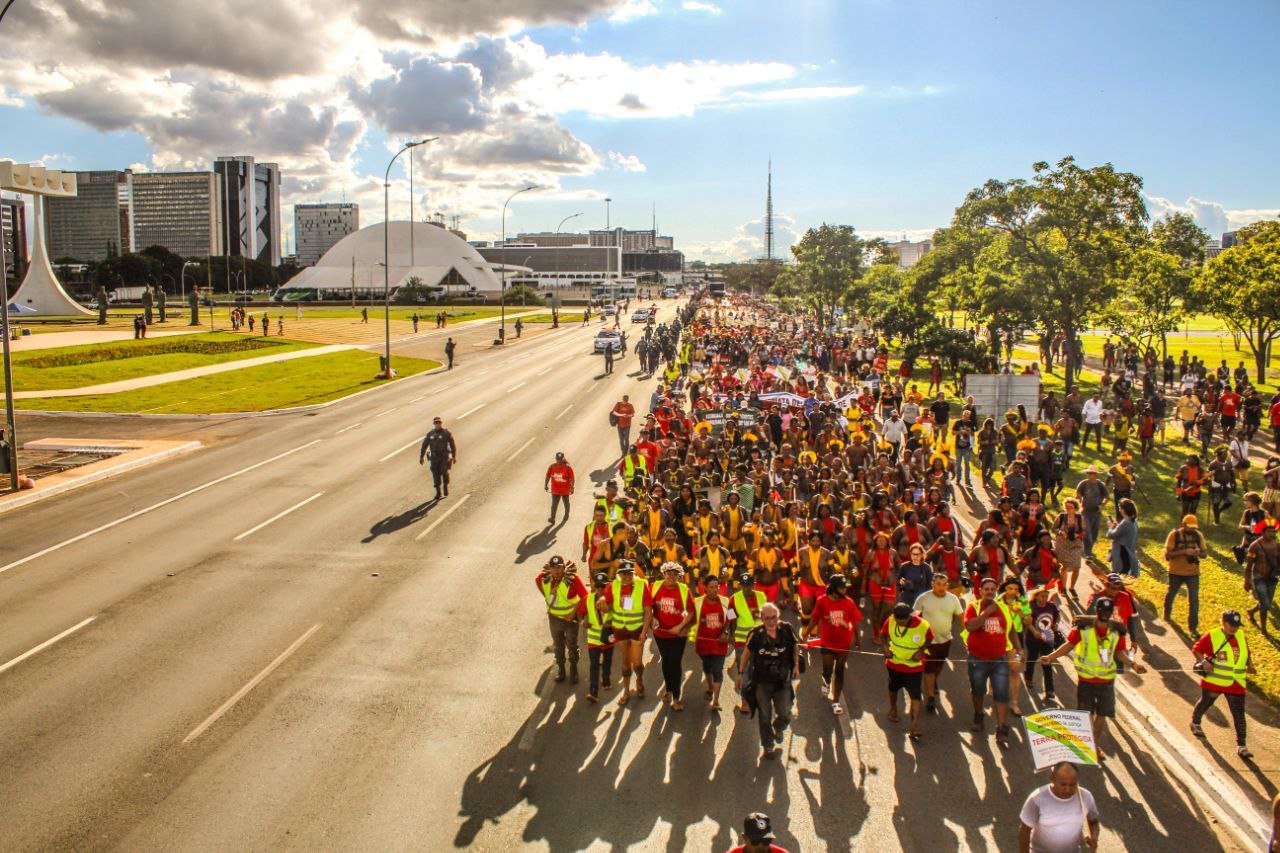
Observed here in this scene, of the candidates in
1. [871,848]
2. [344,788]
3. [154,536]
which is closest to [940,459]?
[871,848]

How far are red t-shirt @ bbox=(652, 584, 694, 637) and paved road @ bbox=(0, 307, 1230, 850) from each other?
2.99 ft

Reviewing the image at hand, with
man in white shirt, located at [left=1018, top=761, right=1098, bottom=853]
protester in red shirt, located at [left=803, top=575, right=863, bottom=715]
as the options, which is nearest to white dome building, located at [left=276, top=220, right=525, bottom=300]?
protester in red shirt, located at [left=803, top=575, right=863, bottom=715]

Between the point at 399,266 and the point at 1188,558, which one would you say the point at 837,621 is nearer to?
the point at 1188,558

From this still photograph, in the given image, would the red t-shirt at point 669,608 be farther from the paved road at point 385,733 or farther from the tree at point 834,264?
the tree at point 834,264

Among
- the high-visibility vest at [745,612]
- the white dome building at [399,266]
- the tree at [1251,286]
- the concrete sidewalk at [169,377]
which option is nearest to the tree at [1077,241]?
the tree at [1251,286]

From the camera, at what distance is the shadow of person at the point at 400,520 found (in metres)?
16.7

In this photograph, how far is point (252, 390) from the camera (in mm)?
38438

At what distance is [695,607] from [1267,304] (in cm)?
3050

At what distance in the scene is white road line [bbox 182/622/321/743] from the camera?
9156 mm

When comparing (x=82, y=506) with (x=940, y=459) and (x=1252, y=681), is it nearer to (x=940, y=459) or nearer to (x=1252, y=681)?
(x=940, y=459)

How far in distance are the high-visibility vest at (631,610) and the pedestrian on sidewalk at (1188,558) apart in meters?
6.77

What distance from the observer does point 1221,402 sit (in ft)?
79.7

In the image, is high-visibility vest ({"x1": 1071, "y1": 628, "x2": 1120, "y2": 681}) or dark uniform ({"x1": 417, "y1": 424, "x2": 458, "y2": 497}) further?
dark uniform ({"x1": 417, "y1": 424, "x2": 458, "y2": 497})

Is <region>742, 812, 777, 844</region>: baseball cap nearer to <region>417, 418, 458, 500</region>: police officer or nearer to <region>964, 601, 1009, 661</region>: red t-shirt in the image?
<region>964, 601, 1009, 661</region>: red t-shirt
